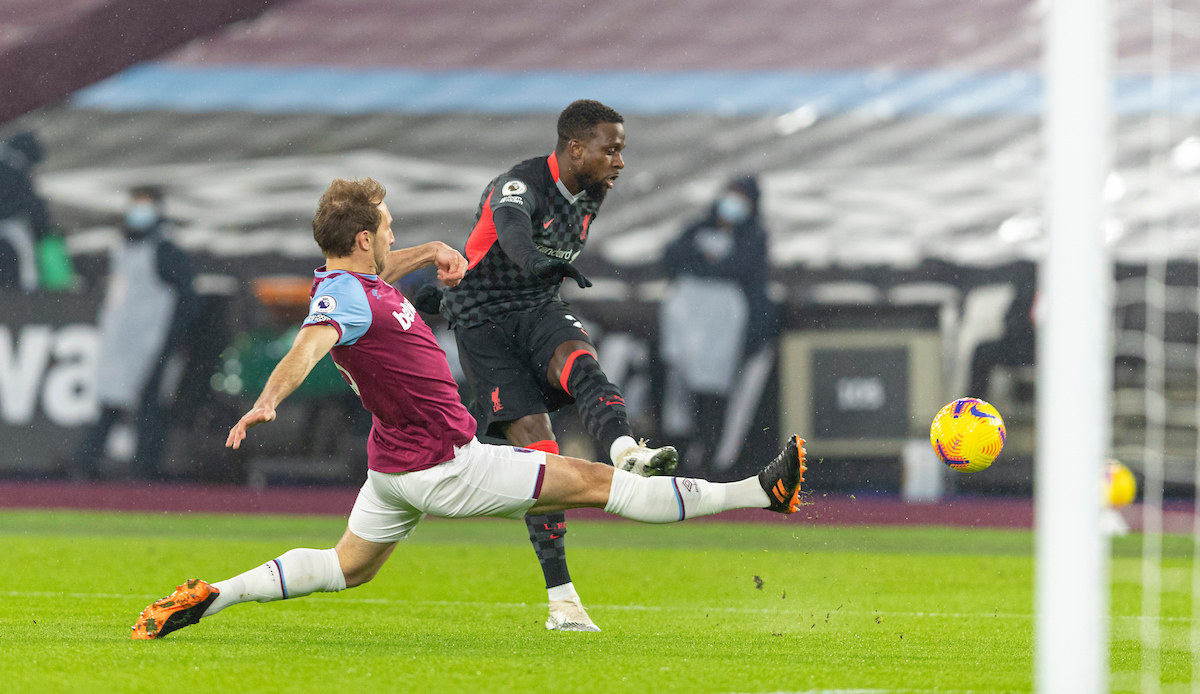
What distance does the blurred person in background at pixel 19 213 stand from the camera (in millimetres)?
11234

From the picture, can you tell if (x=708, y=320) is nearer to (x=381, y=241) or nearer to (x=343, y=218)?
(x=381, y=241)

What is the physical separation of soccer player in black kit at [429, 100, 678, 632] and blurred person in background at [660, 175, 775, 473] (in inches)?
223

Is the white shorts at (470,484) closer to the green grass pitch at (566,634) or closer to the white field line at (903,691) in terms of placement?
the green grass pitch at (566,634)

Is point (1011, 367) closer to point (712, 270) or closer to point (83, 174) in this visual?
point (712, 270)

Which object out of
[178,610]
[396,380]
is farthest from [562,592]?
[178,610]

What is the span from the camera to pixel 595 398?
4.58m

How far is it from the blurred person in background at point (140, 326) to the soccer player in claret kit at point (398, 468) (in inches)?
277

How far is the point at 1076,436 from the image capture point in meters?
2.16

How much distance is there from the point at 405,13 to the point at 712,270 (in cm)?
649

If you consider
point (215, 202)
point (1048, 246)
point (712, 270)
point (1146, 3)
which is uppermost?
point (1146, 3)

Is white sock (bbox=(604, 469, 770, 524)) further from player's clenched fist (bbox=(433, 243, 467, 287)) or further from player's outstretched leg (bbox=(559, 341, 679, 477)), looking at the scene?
player's clenched fist (bbox=(433, 243, 467, 287))

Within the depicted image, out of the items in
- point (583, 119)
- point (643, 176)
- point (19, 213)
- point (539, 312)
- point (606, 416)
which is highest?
point (643, 176)

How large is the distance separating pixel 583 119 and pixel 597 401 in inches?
44.1

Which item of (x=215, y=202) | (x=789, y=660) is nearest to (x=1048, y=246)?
(x=789, y=660)
